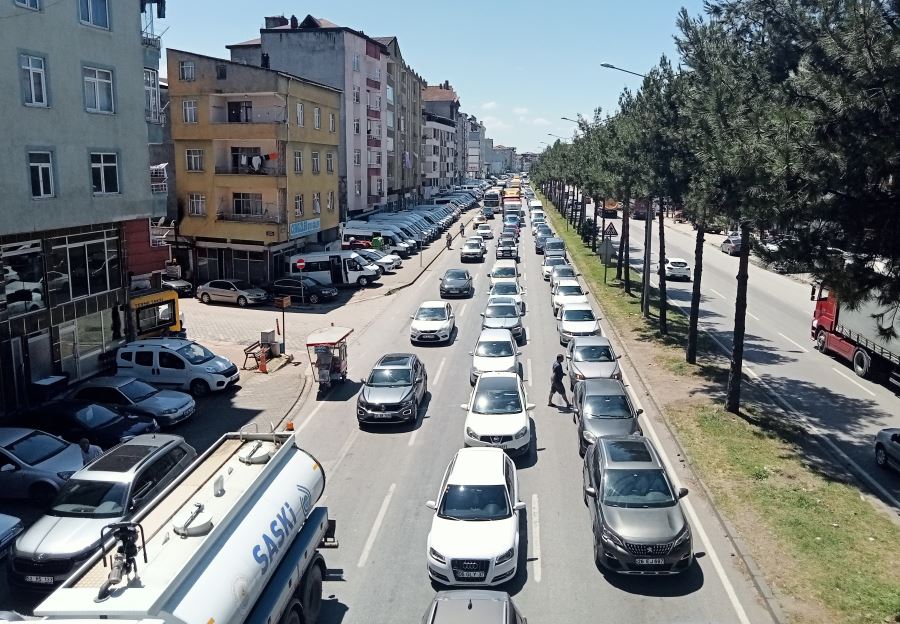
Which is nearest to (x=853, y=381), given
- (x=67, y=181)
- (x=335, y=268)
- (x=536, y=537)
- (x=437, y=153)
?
(x=536, y=537)

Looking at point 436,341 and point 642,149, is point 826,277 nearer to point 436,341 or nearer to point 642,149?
point 642,149

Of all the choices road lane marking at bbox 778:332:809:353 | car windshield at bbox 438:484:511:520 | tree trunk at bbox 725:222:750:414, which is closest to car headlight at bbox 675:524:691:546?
car windshield at bbox 438:484:511:520

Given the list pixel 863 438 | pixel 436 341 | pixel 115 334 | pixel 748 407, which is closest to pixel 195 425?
pixel 115 334

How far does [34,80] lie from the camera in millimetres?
21781

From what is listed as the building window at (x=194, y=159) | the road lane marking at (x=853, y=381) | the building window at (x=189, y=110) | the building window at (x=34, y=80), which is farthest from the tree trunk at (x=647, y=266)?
the building window at (x=189, y=110)

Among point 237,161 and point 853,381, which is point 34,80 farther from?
point 853,381

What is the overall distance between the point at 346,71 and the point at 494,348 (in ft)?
141

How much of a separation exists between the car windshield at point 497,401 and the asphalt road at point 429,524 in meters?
1.19

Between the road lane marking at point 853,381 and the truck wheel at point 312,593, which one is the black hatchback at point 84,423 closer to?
the truck wheel at point 312,593

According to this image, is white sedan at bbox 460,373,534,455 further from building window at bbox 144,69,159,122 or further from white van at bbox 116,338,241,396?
building window at bbox 144,69,159,122

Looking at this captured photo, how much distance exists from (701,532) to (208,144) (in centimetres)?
3690

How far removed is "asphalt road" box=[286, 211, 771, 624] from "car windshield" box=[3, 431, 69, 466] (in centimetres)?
583

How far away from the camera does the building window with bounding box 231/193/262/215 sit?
43.2 meters

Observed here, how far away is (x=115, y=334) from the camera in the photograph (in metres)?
27.1
